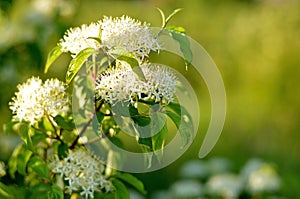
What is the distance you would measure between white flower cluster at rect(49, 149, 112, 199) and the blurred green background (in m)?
0.90

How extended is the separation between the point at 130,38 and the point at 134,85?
0.33 feet

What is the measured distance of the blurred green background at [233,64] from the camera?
8.36ft

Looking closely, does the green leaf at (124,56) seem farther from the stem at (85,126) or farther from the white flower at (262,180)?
the white flower at (262,180)

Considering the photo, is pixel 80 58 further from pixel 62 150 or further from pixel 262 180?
pixel 262 180

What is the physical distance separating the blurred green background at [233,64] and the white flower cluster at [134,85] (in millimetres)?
979

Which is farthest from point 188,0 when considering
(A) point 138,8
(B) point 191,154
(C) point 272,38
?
(B) point 191,154

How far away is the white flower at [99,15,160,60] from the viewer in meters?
1.21

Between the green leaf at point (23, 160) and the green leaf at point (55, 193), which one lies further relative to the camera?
the green leaf at point (23, 160)

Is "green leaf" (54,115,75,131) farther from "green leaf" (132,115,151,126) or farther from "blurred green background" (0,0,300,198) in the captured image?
"blurred green background" (0,0,300,198)

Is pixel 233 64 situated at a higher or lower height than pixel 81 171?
higher

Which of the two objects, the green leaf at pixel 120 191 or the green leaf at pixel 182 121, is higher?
the green leaf at pixel 182 121

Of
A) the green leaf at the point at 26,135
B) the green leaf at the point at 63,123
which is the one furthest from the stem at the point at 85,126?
the green leaf at the point at 26,135

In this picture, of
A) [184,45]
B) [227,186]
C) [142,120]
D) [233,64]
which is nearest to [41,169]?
[142,120]

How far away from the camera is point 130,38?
1.22m
